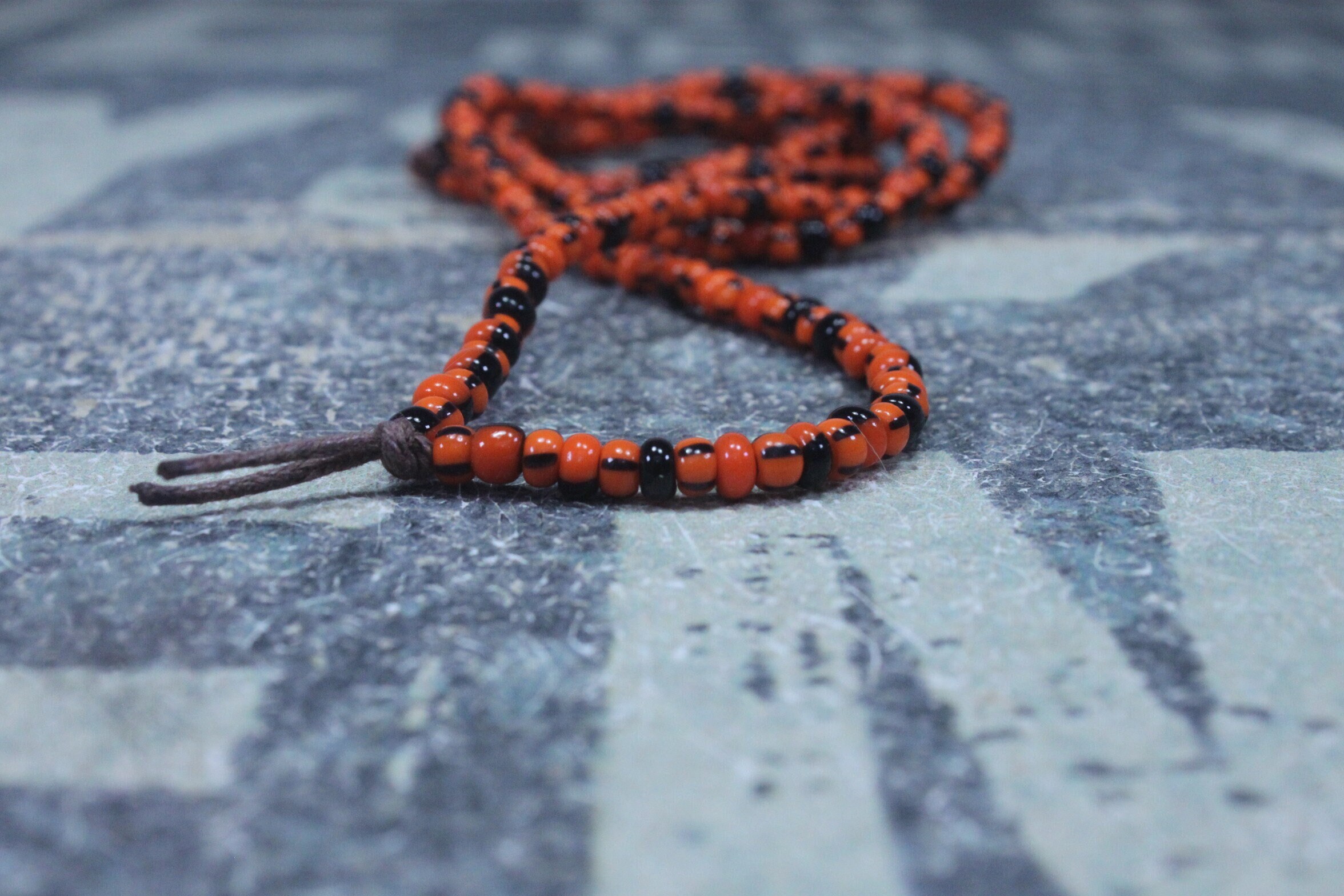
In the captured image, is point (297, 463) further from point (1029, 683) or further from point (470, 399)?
point (1029, 683)

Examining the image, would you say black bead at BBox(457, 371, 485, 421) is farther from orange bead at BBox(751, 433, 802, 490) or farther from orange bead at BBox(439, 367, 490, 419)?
orange bead at BBox(751, 433, 802, 490)

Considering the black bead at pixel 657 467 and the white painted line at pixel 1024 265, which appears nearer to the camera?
the black bead at pixel 657 467

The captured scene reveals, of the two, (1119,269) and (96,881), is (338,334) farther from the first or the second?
(1119,269)

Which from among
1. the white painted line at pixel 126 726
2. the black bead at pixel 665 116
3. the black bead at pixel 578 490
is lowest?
the white painted line at pixel 126 726

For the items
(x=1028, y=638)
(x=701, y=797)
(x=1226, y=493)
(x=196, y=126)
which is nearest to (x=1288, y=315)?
(x=1226, y=493)

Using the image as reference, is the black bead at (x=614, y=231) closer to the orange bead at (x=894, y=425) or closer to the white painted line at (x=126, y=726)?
the orange bead at (x=894, y=425)

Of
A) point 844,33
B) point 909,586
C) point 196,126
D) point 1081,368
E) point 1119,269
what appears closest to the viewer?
point 909,586

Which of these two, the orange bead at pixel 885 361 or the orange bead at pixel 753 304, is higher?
the orange bead at pixel 753 304

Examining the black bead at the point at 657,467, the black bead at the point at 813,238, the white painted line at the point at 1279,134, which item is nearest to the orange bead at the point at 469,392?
the black bead at the point at 657,467
